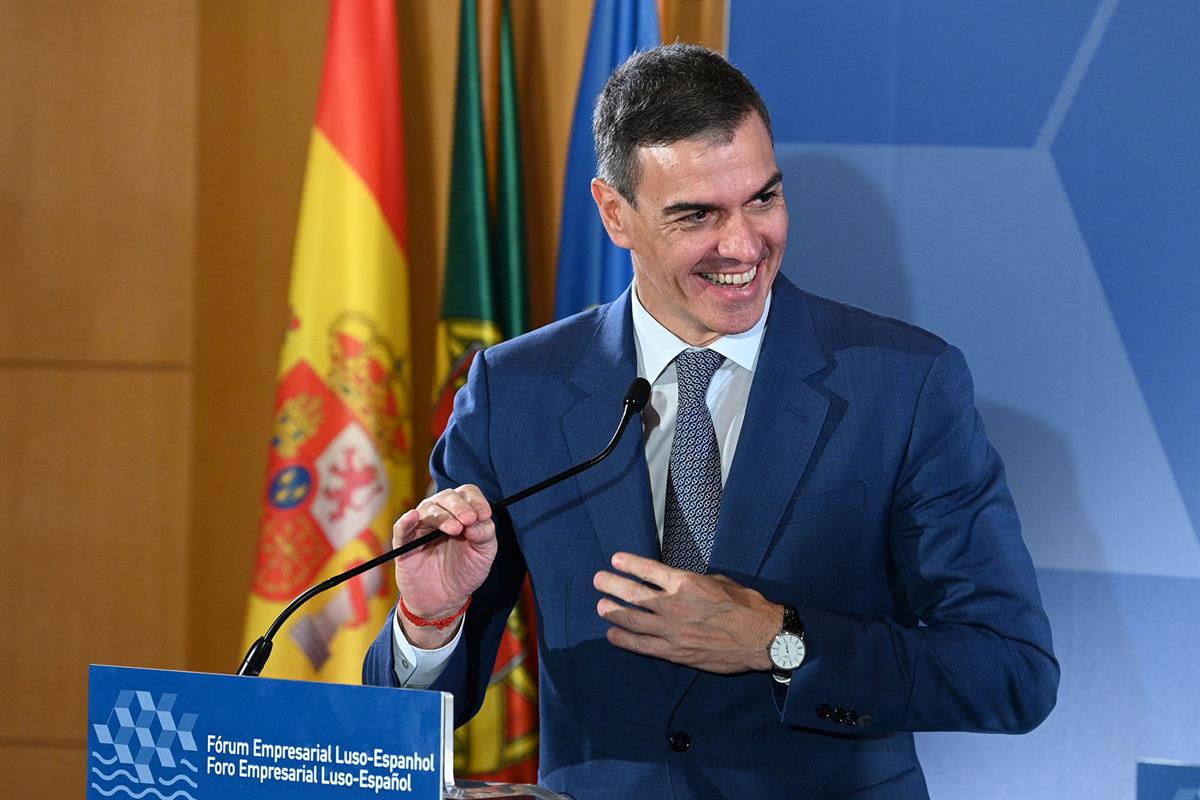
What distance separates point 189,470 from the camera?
320 cm

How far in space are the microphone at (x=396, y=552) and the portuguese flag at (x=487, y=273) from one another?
3.88 feet

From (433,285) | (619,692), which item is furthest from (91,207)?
(619,692)

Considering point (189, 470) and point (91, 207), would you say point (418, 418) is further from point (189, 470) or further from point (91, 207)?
point (91, 207)

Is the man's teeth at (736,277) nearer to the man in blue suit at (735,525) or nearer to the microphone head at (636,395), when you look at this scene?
the man in blue suit at (735,525)

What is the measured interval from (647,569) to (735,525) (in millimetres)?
270

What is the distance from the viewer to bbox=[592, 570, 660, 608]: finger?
1556 millimetres

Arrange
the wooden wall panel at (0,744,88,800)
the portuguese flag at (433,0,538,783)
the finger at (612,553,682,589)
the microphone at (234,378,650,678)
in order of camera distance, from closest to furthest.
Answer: the microphone at (234,378,650,678) < the finger at (612,553,682,589) < the portuguese flag at (433,0,538,783) < the wooden wall panel at (0,744,88,800)

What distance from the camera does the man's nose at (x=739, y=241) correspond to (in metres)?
1.81

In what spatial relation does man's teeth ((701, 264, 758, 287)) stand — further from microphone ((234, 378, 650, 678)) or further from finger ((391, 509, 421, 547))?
finger ((391, 509, 421, 547))

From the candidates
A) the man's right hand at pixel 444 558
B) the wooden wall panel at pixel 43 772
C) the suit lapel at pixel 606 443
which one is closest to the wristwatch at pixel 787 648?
the suit lapel at pixel 606 443

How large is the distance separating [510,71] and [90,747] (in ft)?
6.24

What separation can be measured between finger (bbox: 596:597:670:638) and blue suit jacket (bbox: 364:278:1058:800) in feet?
0.60

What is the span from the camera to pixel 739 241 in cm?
182

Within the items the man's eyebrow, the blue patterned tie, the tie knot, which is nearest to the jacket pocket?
the blue patterned tie
